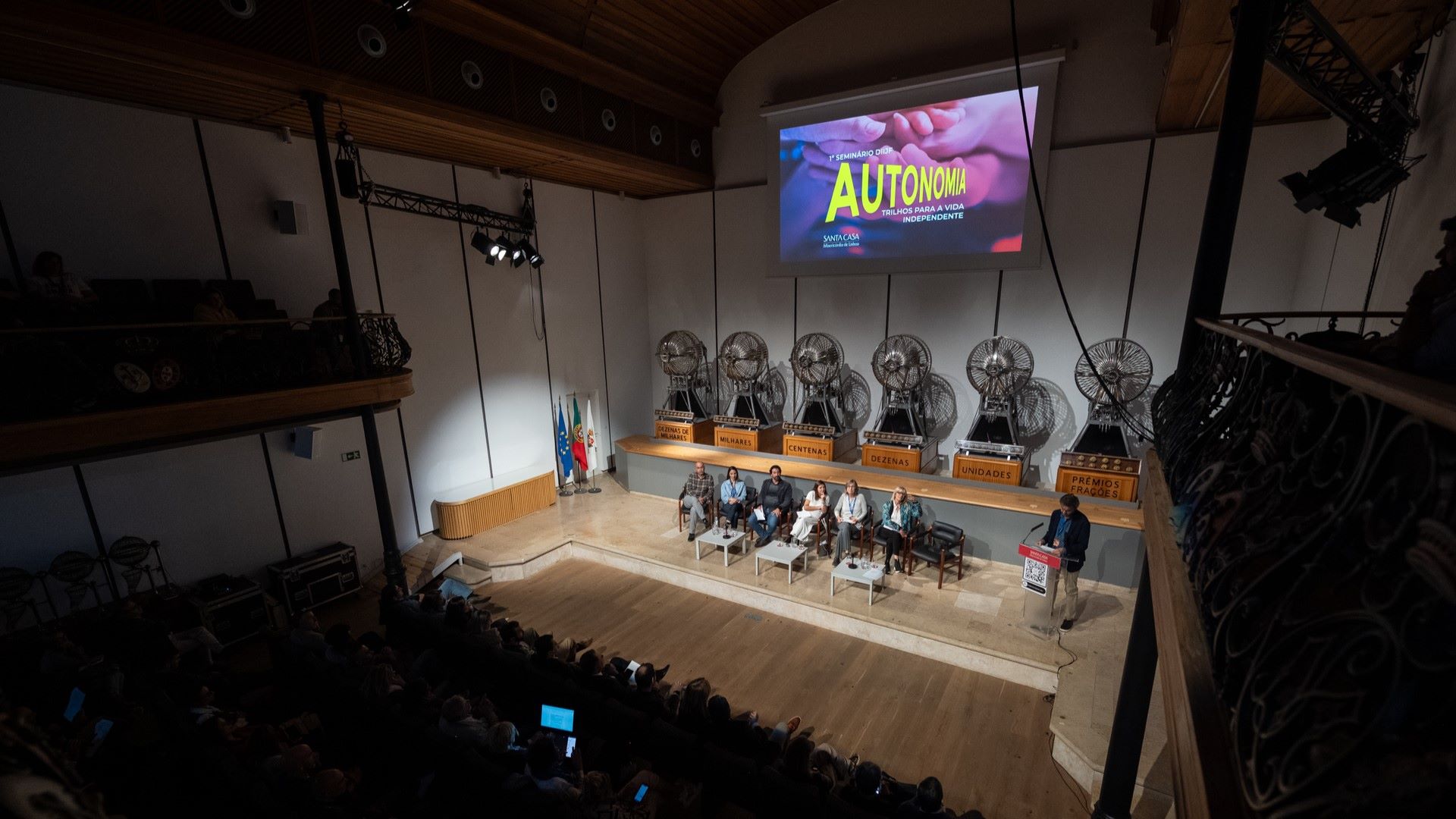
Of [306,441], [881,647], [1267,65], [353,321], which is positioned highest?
[1267,65]

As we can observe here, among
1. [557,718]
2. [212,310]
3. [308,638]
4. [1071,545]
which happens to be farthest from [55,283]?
[1071,545]

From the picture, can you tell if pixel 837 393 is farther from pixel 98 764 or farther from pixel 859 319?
pixel 98 764

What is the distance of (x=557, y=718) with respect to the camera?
372 centimetres

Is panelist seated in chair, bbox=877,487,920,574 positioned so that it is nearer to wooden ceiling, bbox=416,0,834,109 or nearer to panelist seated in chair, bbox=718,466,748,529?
panelist seated in chair, bbox=718,466,748,529

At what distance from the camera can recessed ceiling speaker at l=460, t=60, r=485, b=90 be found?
6370mm

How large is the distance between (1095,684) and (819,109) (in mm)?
8581

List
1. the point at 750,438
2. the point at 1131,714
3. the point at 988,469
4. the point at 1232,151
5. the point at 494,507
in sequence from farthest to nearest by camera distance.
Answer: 1. the point at 750,438
2. the point at 494,507
3. the point at 988,469
4. the point at 1131,714
5. the point at 1232,151

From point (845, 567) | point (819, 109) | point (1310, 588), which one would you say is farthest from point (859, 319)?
point (1310, 588)

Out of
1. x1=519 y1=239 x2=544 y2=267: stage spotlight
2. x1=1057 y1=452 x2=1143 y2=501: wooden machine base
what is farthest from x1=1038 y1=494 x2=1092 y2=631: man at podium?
x1=519 y1=239 x2=544 y2=267: stage spotlight

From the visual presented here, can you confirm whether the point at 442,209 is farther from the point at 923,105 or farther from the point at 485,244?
the point at 923,105

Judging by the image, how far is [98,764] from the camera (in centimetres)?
353

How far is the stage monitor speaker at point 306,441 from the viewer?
6.55 m

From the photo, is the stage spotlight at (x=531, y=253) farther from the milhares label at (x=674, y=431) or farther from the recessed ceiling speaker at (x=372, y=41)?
the milhares label at (x=674, y=431)

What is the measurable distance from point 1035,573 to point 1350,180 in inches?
146
